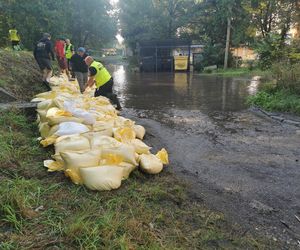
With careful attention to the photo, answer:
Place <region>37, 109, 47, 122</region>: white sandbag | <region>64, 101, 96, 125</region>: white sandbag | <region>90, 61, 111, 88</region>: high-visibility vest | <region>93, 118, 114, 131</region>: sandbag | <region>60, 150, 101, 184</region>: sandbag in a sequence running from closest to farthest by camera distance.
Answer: <region>60, 150, 101, 184</region>: sandbag, <region>93, 118, 114, 131</region>: sandbag, <region>64, 101, 96, 125</region>: white sandbag, <region>37, 109, 47, 122</region>: white sandbag, <region>90, 61, 111, 88</region>: high-visibility vest

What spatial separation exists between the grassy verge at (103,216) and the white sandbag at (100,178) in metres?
0.07

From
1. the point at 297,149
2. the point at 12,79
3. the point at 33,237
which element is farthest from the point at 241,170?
the point at 12,79

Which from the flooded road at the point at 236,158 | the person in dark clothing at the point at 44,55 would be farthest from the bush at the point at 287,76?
the person in dark clothing at the point at 44,55

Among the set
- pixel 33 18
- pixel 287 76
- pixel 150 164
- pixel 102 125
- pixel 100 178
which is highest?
pixel 33 18

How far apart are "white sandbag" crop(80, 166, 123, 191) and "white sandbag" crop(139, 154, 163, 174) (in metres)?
0.58

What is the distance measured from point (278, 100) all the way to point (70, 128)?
229 inches

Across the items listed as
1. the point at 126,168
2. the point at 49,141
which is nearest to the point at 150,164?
the point at 126,168

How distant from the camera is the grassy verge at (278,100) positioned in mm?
7432

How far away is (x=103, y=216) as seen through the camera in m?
2.71

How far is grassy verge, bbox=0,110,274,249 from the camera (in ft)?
7.88

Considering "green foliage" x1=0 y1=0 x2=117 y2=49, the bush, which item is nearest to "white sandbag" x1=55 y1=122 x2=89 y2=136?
the bush

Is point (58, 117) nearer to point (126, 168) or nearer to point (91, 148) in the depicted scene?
→ point (91, 148)

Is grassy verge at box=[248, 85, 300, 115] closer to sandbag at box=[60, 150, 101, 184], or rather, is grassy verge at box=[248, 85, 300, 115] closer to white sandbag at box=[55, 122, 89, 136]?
white sandbag at box=[55, 122, 89, 136]

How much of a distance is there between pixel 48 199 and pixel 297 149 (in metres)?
4.03
